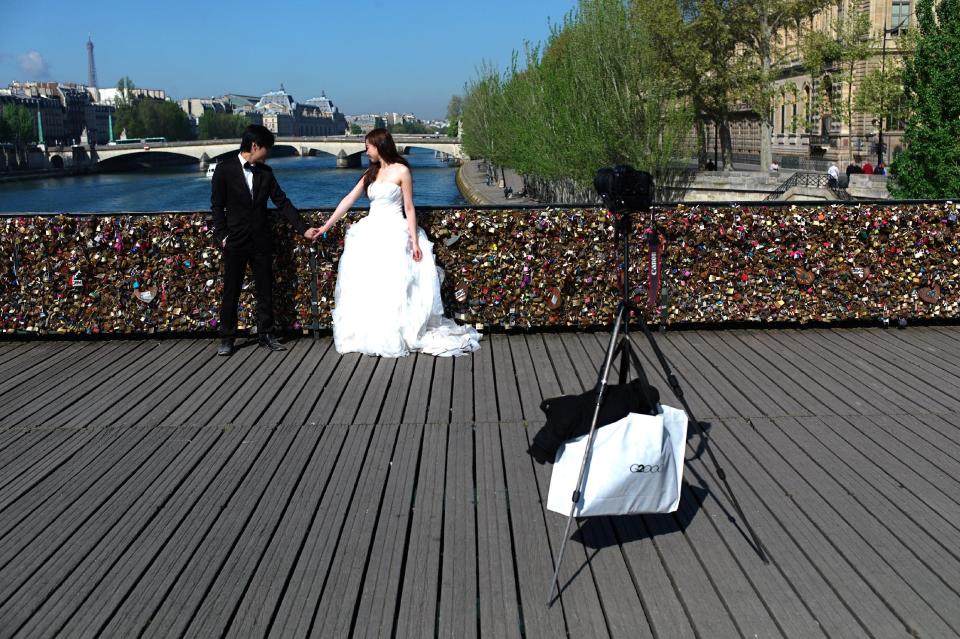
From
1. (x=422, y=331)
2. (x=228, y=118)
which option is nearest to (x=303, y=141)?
(x=228, y=118)

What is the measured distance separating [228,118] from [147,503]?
199820mm

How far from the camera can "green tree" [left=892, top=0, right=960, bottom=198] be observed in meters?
11.9

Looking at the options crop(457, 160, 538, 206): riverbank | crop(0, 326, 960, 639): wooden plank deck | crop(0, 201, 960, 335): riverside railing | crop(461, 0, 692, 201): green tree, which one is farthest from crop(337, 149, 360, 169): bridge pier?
crop(0, 326, 960, 639): wooden plank deck

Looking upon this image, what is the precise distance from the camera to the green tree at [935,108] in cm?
1194

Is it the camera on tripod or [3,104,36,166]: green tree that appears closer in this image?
the camera on tripod

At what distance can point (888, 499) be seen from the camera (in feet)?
15.4

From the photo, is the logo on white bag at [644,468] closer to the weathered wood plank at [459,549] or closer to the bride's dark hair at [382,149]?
the weathered wood plank at [459,549]

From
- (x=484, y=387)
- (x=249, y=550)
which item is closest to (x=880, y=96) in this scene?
(x=484, y=387)

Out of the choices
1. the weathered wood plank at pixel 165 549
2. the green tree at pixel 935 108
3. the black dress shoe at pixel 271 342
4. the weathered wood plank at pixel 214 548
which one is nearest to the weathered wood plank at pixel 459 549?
the weathered wood plank at pixel 214 548

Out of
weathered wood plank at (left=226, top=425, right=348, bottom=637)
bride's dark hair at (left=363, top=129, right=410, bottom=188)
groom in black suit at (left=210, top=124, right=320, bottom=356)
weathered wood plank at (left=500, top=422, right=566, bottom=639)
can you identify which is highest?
bride's dark hair at (left=363, top=129, right=410, bottom=188)

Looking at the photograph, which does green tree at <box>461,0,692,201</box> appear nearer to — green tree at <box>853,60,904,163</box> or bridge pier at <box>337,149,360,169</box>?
green tree at <box>853,60,904,163</box>

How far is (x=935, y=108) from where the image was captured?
12.3 meters

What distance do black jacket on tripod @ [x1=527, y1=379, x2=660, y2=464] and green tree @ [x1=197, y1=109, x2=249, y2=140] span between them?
7305 inches

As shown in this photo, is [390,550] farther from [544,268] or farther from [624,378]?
[544,268]
